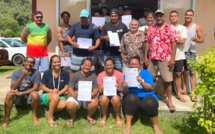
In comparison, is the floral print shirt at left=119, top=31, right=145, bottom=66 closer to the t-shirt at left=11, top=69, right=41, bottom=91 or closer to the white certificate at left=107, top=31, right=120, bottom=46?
the white certificate at left=107, top=31, right=120, bottom=46

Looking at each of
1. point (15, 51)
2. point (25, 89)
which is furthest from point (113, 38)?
point (15, 51)

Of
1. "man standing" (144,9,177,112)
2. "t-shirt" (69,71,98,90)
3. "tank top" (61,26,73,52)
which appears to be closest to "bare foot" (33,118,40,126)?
"t-shirt" (69,71,98,90)

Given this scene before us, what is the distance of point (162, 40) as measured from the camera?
463 cm

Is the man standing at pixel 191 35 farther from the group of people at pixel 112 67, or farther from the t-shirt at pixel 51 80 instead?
the t-shirt at pixel 51 80

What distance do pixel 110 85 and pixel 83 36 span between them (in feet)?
3.91

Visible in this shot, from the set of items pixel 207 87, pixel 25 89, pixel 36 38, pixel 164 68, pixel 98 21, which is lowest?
pixel 25 89

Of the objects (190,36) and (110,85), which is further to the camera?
(190,36)

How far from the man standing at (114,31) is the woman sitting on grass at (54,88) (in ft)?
3.29

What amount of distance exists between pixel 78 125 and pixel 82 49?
1.49m

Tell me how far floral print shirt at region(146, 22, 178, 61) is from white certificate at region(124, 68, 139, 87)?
0.69 metres

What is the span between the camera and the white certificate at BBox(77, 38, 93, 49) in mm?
5043

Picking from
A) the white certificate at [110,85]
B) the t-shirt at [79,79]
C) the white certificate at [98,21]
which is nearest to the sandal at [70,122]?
the t-shirt at [79,79]

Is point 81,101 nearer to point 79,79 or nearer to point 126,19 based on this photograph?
point 79,79

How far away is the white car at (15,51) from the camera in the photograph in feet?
43.2
